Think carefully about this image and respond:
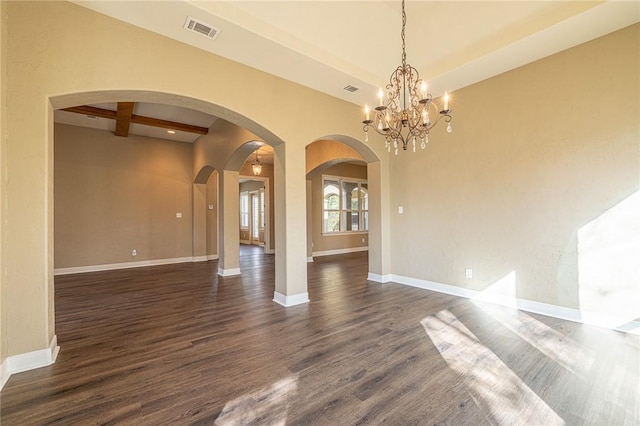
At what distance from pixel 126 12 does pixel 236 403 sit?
352 cm

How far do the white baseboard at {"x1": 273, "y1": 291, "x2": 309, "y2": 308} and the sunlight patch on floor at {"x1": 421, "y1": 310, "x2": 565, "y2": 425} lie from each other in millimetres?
1730

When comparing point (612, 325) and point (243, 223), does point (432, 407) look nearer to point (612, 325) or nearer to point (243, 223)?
point (612, 325)

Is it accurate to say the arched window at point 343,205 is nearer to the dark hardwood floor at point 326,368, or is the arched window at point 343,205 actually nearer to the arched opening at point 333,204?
the arched opening at point 333,204

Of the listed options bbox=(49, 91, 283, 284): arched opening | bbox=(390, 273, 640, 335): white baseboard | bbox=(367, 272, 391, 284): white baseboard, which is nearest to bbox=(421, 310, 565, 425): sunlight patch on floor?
bbox=(390, 273, 640, 335): white baseboard

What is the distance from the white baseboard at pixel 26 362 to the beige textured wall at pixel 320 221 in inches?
261

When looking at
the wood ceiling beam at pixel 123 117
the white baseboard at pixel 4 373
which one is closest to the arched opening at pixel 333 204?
the wood ceiling beam at pixel 123 117

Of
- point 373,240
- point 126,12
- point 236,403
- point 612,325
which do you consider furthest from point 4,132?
point 612,325

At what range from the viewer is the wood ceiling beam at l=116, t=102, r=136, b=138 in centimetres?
484

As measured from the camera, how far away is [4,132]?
2186 millimetres

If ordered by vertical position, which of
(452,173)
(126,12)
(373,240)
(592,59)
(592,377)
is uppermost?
(126,12)

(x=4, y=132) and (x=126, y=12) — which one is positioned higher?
(x=126, y=12)

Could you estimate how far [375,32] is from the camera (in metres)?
3.62

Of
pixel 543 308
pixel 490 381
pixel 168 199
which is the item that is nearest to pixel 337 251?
pixel 168 199

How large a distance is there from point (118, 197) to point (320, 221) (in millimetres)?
5467
